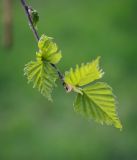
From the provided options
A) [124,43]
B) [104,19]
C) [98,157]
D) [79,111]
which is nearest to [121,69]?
[124,43]

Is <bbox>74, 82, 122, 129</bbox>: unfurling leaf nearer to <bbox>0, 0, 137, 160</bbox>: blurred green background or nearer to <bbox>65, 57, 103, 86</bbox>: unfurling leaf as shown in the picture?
<bbox>65, 57, 103, 86</bbox>: unfurling leaf

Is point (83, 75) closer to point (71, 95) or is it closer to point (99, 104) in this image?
point (99, 104)

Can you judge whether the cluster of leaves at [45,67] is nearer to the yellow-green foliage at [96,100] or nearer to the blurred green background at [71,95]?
the yellow-green foliage at [96,100]

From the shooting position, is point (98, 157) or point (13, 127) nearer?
point (98, 157)

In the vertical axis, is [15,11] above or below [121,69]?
above

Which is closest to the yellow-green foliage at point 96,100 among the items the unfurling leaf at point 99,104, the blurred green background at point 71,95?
the unfurling leaf at point 99,104

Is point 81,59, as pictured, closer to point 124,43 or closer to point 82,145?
point 124,43

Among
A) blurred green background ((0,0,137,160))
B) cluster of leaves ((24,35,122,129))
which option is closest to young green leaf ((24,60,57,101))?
cluster of leaves ((24,35,122,129))
